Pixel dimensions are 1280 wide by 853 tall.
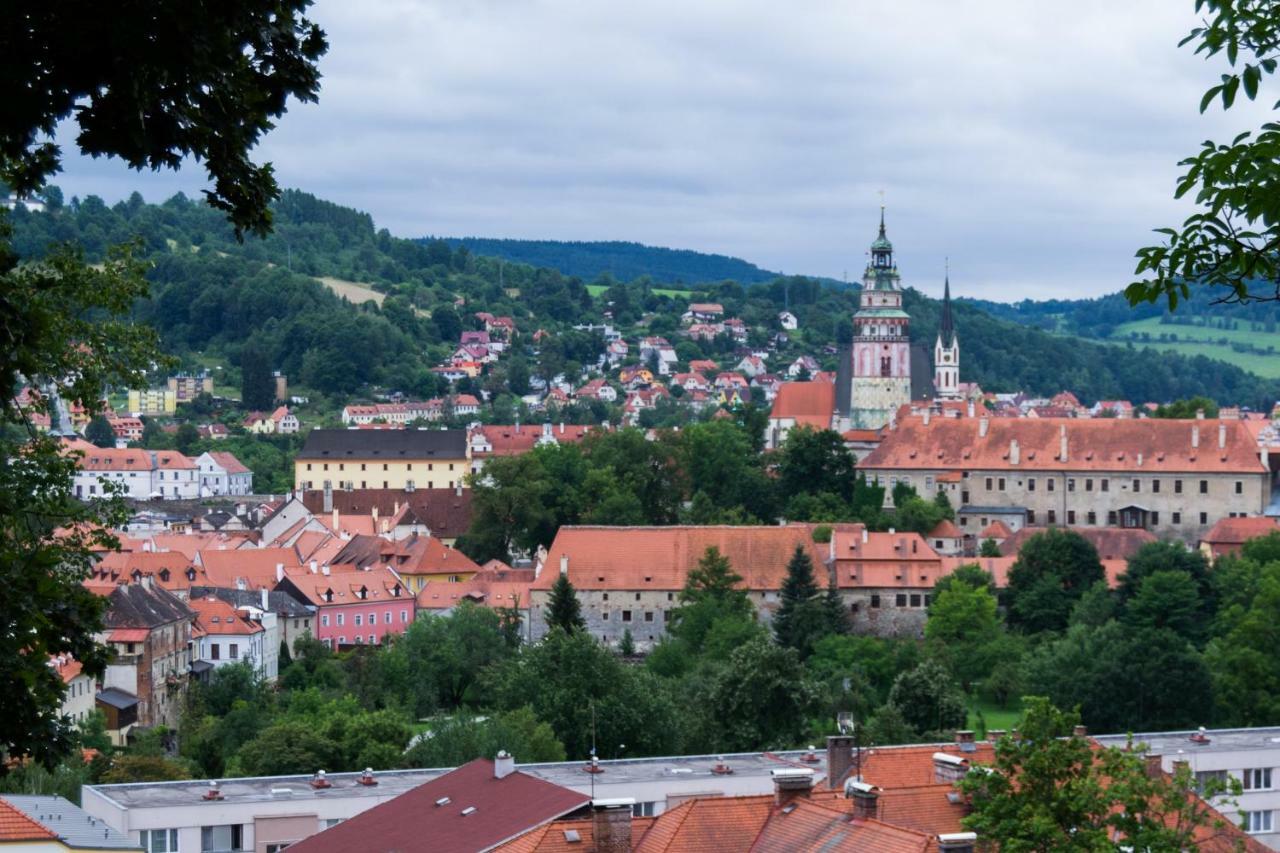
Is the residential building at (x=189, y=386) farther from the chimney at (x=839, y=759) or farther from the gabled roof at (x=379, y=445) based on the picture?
the chimney at (x=839, y=759)

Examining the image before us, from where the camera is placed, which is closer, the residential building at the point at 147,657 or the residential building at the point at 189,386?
the residential building at the point at 147,657

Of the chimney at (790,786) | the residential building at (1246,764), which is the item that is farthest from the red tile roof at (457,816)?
the residential building at (1246,764)

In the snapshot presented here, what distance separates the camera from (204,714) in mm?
57594

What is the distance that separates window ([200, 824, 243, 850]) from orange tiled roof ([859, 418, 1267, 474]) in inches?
2071

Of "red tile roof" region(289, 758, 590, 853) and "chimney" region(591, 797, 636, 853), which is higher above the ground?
"chimney" region(591, 797, 636, 853)

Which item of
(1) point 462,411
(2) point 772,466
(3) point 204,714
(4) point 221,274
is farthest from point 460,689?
(4) point 221,274

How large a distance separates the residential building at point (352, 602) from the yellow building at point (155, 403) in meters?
87.5

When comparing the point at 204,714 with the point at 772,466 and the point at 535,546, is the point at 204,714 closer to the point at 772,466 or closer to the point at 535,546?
the point at 535,546

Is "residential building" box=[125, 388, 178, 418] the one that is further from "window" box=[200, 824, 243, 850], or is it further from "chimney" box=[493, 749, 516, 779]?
"chimney" box=[493, 749, 516, 779]

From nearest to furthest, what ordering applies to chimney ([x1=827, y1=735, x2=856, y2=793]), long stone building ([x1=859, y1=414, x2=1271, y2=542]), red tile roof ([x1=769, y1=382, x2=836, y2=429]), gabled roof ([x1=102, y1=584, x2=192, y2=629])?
chimney ([x1=827, y1=735, x2=856, y2=793]) → gabled roof ([x1=102, y1=584, x2=192, y2=629]) → long stone building ([x1=859, y1=414, x2=1271, y2=542]) → red tile roof ([x1=769, y1=382, x2=836, y2=429])

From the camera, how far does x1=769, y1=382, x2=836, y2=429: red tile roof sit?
114 m

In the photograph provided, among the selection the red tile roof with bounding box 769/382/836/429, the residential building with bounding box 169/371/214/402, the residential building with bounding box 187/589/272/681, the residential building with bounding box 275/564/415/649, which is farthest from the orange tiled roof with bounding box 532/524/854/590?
the residential building with bounding box 169/371/214/402

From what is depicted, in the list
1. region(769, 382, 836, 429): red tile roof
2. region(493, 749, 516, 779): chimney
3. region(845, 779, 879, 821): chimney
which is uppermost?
region(769, 382, 836, 429): red tile roof

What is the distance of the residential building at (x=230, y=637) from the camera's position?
6538 centimetres
